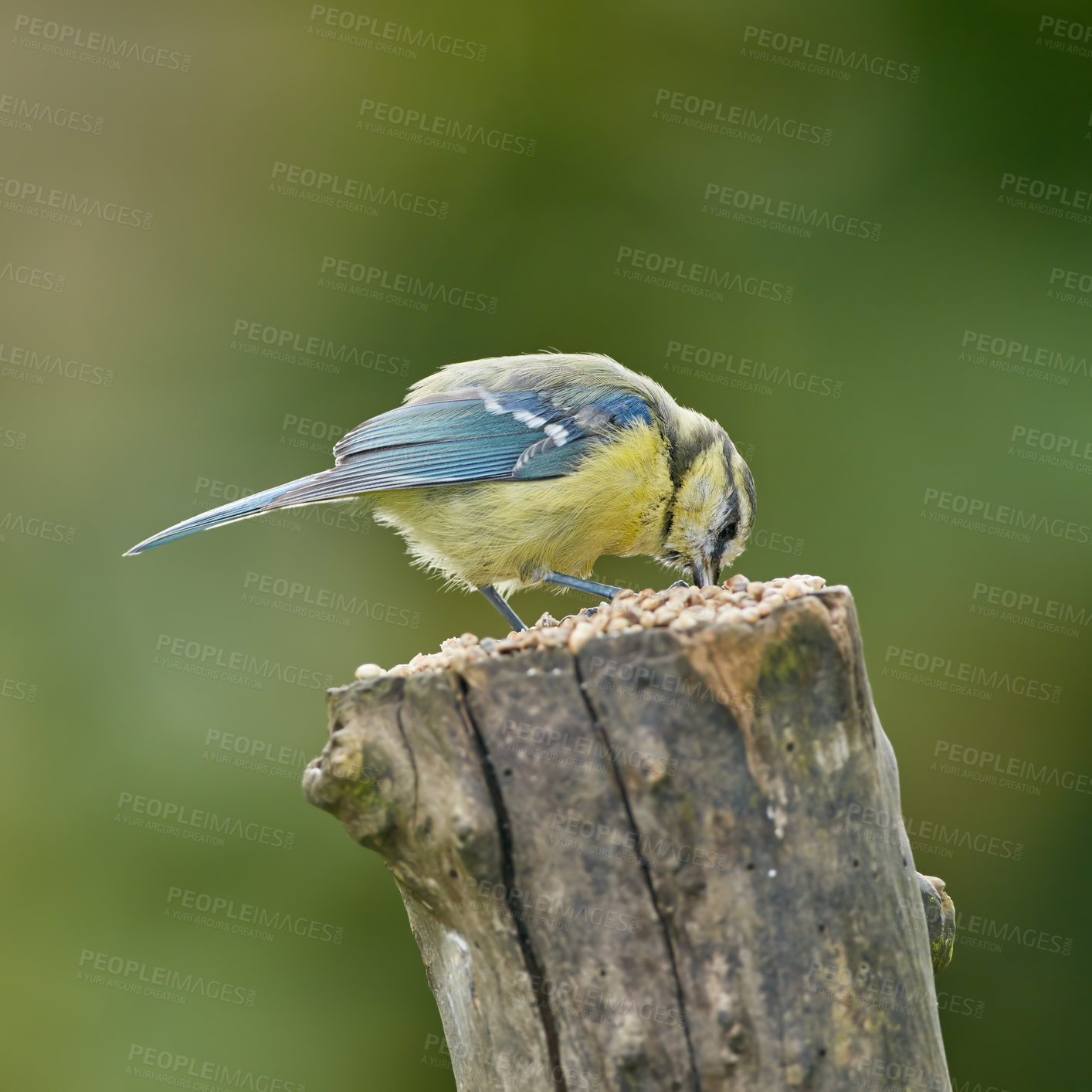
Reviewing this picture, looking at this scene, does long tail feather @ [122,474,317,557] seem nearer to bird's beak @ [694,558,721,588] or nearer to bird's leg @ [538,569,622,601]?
bird's leg @ [538,569,622,601]

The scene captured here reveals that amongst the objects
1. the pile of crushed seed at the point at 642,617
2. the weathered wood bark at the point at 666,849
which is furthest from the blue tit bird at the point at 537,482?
the weathered wood bark at the point at 666,849

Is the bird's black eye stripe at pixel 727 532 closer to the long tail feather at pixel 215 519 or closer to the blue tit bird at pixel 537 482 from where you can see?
the blue tit bird at pixel 537 482

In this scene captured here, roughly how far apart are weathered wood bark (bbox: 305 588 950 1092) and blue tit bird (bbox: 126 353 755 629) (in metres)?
1.37

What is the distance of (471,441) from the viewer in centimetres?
330

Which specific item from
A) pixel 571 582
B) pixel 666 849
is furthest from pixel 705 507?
pixel 666 849

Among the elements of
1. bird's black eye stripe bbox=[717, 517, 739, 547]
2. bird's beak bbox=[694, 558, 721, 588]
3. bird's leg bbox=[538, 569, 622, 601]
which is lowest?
bird's leg bbox=[538, 569, 622, 601]

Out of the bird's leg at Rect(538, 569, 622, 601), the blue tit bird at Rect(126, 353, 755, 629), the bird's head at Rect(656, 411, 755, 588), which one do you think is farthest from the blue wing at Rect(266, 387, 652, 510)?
the bird's leg at Rect(538, 569, 622, 601)

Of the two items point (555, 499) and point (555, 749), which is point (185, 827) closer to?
point (555, 499)

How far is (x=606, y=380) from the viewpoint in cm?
352

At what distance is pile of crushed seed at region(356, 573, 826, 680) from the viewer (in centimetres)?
190

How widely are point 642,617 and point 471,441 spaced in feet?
4.45

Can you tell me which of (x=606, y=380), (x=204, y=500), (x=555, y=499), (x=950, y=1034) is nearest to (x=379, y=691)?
(x=555, y=499)

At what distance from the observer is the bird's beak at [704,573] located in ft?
11.4

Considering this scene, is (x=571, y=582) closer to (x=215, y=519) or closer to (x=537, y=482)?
(x=537, y=482)
